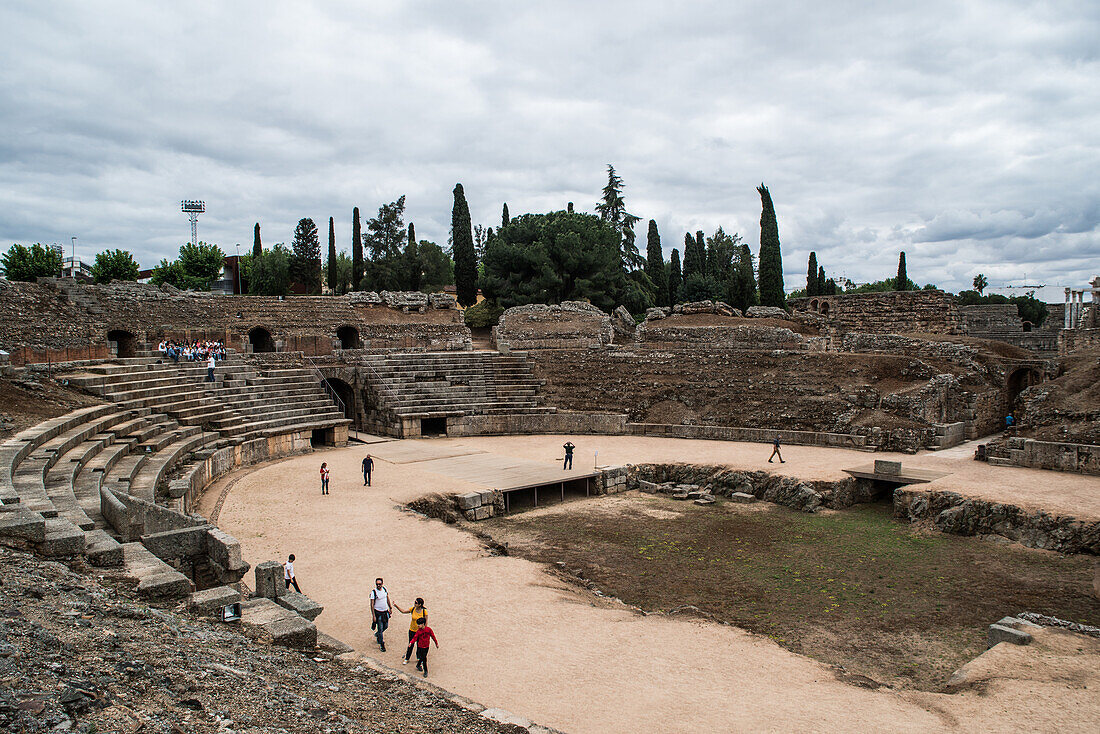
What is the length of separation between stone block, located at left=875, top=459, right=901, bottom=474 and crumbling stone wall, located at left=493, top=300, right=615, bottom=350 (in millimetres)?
18259

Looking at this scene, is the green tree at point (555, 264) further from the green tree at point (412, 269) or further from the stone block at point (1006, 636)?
the stone block at point (1006, 636)

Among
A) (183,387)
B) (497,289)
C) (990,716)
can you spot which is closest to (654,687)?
(990,716)

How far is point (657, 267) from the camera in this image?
4747 cm

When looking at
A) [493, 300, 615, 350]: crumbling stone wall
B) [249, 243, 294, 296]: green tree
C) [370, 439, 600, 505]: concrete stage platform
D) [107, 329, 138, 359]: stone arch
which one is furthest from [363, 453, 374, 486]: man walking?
[249, 243, 294, 296]: green tree

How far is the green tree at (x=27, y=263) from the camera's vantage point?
1296 inches

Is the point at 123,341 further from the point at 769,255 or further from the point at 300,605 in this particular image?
the point at 769,255

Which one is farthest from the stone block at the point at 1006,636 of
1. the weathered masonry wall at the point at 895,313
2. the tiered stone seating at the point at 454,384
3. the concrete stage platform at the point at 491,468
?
the weathered masonry wall at the point at 895,313

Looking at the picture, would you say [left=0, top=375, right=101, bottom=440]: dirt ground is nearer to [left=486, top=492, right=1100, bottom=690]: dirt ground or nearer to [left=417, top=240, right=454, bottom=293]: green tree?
[left=486, top=492, right=1100, bottom=690]: dirt ground

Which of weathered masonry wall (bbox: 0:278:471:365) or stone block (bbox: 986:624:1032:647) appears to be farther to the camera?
weathered masonry wall (bbox: 0:278:471:365)

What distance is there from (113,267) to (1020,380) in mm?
48059

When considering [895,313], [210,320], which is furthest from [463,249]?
[895,313]

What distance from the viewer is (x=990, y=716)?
21.3 ft

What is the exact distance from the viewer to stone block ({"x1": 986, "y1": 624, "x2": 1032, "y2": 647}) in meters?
8.16

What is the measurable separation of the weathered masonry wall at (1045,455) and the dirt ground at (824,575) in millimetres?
4602
